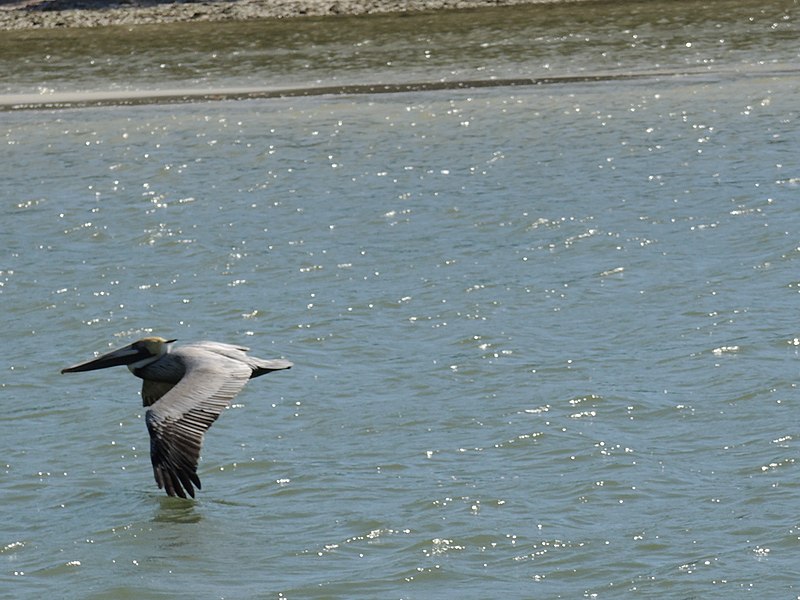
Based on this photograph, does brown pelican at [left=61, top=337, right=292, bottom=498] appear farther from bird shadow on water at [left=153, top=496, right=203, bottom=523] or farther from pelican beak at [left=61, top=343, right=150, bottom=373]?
bird shadow on water at [left=153, top=496, right=203, bottom=523]

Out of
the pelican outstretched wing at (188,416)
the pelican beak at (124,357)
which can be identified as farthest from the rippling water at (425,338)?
the pelican beak at (124,357)

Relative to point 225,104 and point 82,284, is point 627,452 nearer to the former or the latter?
point 82,284

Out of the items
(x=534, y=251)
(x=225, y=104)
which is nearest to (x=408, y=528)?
(x=534, y=251)

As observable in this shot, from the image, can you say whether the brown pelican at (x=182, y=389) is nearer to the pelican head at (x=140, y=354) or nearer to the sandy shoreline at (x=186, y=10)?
the pelican head at (x=140, y=354)

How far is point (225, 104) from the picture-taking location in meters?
23.6

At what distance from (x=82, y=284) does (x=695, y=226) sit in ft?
18.1

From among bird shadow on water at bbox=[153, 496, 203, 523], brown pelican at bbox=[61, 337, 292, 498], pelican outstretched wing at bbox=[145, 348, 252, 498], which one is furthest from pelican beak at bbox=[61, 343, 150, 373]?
bird shadow on water at bbox=[153, 496, 203, 523]

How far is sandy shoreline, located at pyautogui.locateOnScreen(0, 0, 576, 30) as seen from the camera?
101 ft

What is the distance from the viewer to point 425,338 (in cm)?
1165

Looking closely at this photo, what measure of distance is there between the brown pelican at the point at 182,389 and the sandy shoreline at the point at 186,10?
22.0m

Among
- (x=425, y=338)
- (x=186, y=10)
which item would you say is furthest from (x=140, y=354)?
(x=186, y=10)

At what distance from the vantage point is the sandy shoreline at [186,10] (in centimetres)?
3077

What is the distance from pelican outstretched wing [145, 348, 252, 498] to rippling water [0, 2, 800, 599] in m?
0.45

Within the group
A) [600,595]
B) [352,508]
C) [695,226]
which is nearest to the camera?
[600,595]
